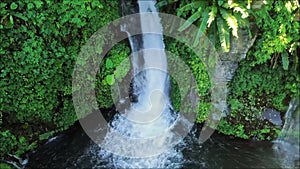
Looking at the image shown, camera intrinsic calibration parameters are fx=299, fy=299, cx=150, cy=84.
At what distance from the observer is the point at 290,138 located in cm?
788

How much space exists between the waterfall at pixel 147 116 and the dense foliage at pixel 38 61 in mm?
1285

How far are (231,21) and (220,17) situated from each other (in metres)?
0.40

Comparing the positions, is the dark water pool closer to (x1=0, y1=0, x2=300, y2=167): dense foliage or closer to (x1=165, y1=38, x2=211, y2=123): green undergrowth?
(x1=0, y1=0, x2=300, y2=167): dense foliage

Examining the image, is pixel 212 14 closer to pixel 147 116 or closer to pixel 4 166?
pixel 147 116

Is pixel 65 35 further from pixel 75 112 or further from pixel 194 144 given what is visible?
pixel 194 144

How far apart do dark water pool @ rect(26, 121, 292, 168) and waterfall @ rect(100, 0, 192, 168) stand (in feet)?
0.81

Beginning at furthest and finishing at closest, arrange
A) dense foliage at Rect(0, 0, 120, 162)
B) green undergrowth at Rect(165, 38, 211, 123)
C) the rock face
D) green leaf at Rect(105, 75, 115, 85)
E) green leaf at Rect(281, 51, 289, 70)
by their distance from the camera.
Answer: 1. green leaf at Rect(105, 75, 115, 85)
2. green undergrowth at Rect(165, 38, 211, 123)
3. the rock face
4. green leaf at Rect(281, 51, 289, 70)
5. dense foliage at Rect(0, 0, 120, 162)

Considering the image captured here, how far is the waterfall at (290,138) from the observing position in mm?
7671

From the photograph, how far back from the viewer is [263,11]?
672 centimetres

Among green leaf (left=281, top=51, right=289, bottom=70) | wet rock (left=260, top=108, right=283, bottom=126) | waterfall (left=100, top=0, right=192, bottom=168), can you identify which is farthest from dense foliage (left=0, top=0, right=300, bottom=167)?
waterfall (left=100, top=0, right=192, bottom=168)

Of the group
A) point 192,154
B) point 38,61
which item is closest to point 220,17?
point 192,154

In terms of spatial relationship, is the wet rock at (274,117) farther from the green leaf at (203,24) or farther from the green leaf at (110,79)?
the green leaf at (110,79)

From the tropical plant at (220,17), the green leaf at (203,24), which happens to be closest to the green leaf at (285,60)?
the tropical plant at (220,17)

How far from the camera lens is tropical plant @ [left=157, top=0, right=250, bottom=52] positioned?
21.6 ft
